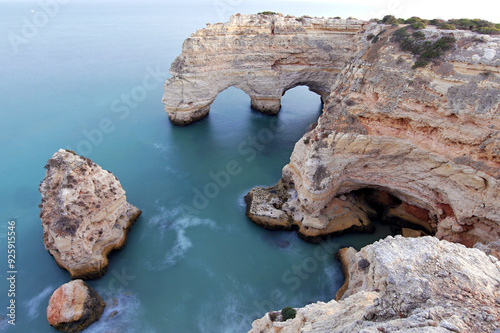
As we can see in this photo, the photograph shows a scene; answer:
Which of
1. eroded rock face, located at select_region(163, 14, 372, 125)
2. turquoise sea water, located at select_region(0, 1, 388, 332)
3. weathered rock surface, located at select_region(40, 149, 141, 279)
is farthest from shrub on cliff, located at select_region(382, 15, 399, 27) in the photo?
weathered rock surface, located at select_region(40, 149, 141, 279)

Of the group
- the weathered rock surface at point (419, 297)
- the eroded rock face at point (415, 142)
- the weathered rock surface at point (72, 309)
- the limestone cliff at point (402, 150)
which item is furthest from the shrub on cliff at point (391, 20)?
the weathered rock surface at point (72, 309)

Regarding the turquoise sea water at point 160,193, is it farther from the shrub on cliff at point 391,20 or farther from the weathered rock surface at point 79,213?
the shrub on cliff at point 391,20

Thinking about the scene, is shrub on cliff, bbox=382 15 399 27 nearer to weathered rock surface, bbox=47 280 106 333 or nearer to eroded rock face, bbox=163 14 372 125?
eroded rock face, bbox=163 14 372 125

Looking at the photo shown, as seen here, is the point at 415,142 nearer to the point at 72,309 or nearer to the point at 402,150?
the point at 402,150

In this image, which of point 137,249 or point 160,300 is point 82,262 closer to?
point 137,249

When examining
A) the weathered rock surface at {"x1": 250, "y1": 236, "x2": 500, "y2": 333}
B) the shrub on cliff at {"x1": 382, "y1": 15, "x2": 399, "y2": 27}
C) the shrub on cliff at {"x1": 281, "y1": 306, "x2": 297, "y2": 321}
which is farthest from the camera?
the shrub on cliff at {"x1": 382, "y1": 15, "x2": 399, "y2": 27}

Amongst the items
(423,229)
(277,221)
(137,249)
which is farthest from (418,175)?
(137,249)
